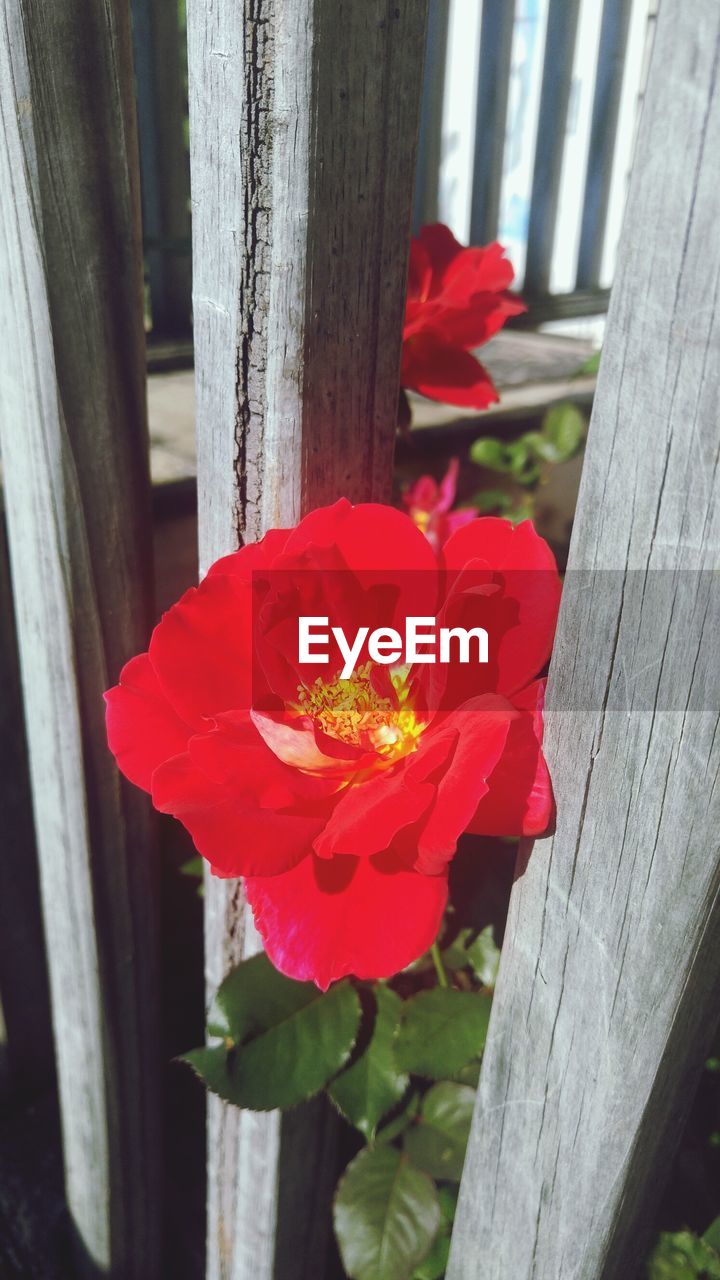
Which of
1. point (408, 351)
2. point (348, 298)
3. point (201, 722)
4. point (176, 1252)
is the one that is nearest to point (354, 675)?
point (201, 722)

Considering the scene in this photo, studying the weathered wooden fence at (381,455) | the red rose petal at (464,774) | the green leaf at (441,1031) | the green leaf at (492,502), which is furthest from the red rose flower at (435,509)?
the red rose petal at (464,774)

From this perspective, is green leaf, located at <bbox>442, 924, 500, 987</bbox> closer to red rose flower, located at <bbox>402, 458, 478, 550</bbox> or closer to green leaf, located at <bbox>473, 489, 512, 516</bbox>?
red rose flower, located at <bbox>402, 458, 478, 550</bbox>

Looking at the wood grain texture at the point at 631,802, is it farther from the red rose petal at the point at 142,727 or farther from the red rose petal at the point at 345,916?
the red rose petal at the point at 142,727

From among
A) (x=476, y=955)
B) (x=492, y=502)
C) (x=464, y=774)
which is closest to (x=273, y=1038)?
(x=476, y=955)

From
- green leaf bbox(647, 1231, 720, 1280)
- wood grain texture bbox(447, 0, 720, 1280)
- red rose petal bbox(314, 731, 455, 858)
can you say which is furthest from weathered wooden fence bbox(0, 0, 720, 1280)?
green leaf bbox(647, 1231, 720, 1280)

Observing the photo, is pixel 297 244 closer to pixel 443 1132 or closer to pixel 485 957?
pixel 485 957

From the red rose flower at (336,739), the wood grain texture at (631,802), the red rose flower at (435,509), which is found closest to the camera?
the wood grain texture at (631,802)
